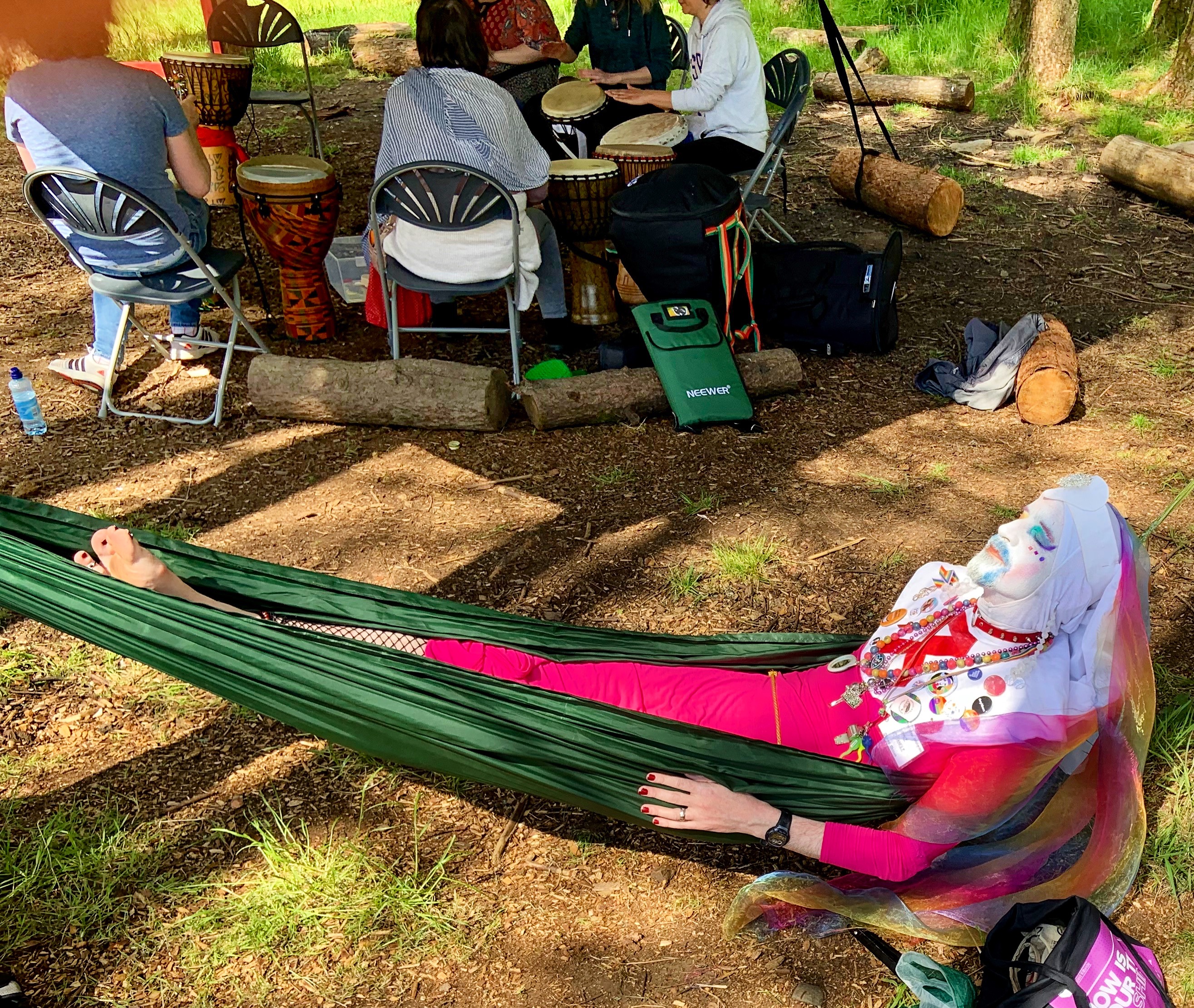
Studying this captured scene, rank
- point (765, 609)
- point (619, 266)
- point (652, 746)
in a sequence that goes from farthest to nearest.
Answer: point (619, 266)
point (765, 609)
point (652, 746)

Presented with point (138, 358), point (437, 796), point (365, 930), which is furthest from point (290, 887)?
point (138, 358)

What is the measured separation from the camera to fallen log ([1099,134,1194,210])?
5.61 m

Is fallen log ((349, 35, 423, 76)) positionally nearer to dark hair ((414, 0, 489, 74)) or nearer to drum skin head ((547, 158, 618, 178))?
drum skin head ((547, 158, 618, 178))

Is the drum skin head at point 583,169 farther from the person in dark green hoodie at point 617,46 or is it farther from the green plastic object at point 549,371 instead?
the person in dark green hoodie at point 617,46

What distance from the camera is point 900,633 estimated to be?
200 cm

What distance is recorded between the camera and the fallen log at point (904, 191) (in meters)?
5.32

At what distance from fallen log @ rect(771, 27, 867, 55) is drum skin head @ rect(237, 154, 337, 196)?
6197 millimetres

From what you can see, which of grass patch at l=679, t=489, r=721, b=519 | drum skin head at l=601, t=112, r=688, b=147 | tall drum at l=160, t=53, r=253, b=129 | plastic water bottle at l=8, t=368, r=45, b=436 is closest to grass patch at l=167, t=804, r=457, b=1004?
grass patch at l=679, t=489, r=721, b=519

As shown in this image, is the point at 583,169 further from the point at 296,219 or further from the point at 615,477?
the point at 615,477

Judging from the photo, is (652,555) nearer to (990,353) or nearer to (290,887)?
(290,887)

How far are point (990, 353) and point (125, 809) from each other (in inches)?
128

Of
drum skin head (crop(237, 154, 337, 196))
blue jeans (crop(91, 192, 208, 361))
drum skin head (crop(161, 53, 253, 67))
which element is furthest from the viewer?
drum skin head (crop(161, 53, 253, 67))

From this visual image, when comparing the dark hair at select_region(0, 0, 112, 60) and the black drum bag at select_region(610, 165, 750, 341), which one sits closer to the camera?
the dark hair at select_region(0, 0, 112, 60)

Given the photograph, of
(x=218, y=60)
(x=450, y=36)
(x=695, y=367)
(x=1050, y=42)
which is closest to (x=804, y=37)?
(x=1050, y=42)
